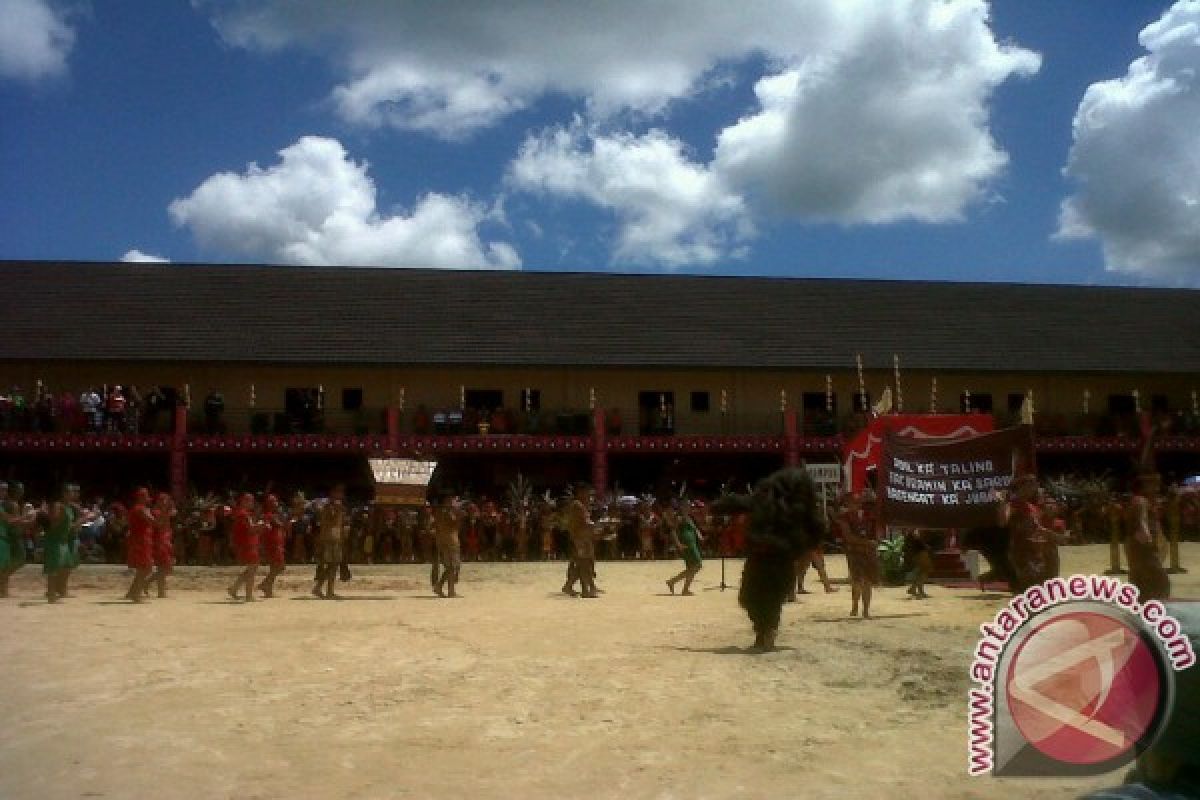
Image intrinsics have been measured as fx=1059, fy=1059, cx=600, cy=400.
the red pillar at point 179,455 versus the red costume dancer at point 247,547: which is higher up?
the red pillar at point 179,455

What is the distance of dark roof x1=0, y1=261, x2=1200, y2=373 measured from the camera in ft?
101

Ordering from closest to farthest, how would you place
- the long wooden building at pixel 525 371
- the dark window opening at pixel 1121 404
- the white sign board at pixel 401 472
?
the white sign board at pixel 401 472, the long wooden building at pixel 525 371, the dark window opening at pixel 1121 404

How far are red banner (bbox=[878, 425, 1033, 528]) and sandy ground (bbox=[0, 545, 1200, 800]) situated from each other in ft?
7.31

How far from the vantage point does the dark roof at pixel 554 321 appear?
101 ft

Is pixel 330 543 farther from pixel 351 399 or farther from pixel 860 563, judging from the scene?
pixel 351 399

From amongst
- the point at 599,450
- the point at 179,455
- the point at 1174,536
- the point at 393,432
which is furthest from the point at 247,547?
the point at 1174,536

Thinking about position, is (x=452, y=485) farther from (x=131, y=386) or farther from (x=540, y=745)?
(x=540, y=745)

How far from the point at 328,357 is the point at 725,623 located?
20.7m

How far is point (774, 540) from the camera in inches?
387

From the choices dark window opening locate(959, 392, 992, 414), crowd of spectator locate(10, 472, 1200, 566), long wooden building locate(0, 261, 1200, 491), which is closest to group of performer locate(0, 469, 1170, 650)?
crowd of spectator locate(10, 472, 1200, 566)

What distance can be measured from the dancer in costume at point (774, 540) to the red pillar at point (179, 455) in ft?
65.2

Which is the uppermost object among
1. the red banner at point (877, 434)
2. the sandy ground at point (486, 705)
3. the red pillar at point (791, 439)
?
the red pillar at point (791, 439)

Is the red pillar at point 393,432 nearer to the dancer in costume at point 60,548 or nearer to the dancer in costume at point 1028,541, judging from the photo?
the dancer in costume at point 60,548

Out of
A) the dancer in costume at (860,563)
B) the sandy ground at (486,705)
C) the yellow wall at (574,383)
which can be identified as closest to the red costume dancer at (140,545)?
the sandy ground at (486,705)
